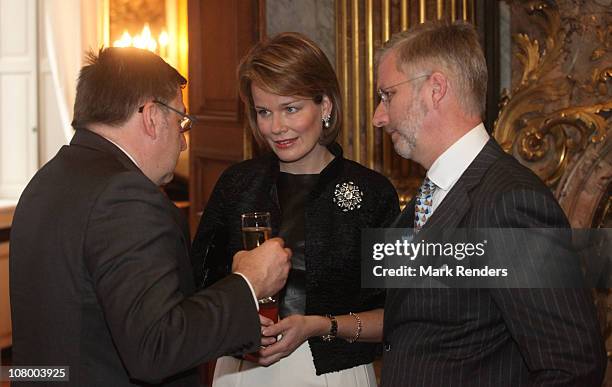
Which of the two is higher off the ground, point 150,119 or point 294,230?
point 150,119

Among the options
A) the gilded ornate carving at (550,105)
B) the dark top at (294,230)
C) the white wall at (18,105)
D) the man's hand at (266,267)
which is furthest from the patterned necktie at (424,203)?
the white wall at (18,105)

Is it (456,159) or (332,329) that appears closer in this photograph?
(456,159)

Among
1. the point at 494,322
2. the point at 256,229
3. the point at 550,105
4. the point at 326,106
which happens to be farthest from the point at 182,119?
the point at 550,105

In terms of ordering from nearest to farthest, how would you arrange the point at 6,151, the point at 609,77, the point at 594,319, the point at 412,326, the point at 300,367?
the point at 594,319, the point at 412,326, the point at 300,367, the point at 609,77, the point at 6,151

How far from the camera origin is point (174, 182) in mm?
7723

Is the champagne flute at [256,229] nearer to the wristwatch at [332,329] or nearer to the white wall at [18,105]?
the wristwatch at [332,329]

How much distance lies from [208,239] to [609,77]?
5.93 feet

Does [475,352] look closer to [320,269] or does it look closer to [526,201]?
[526,201]

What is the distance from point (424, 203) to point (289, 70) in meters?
0.68

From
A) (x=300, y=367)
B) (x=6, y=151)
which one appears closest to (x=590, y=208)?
(x=300, y=367)

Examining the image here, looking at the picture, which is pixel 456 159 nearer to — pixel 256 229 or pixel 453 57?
pixel 453 57

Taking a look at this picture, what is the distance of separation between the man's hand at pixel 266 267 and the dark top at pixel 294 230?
22.9 inches

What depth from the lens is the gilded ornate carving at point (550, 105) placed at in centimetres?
338

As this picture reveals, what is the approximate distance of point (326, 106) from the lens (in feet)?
8.72
